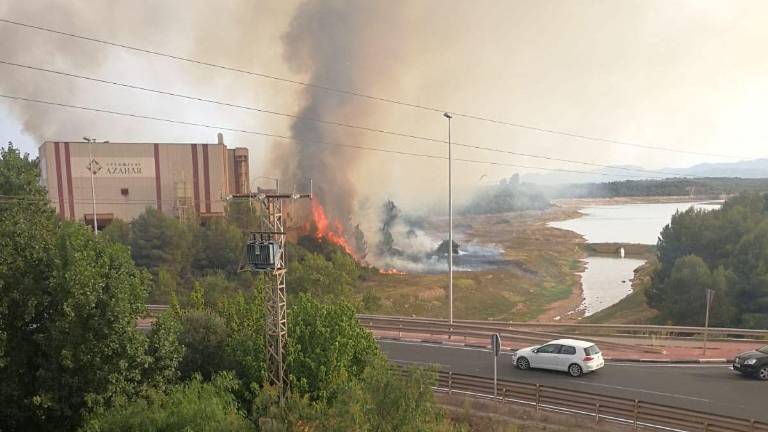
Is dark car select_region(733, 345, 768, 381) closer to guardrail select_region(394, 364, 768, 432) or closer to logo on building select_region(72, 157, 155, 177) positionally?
guardrail select_region(394, 364, 768, 432)

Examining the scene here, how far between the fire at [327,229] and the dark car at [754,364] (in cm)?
4325

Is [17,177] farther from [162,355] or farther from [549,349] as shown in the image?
[549,349]

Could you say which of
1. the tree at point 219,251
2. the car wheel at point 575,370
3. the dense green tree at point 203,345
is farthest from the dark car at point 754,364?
the tree at point 219,251

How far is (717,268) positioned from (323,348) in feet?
88.0

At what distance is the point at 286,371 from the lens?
39.5 ft

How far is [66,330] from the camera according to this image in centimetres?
1083

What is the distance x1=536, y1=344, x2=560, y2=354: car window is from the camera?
1524 cm

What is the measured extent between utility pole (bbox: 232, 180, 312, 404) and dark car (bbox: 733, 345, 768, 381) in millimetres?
12608

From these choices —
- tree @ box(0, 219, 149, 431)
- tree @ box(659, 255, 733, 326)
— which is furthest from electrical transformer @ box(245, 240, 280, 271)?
tree @ box(659, 255, 733, 326)

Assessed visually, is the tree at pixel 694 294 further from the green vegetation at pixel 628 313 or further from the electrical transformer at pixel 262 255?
the electrical transformer at pixel 262 255

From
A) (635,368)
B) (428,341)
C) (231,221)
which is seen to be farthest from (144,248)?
(635,368)

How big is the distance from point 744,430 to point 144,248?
1520 inches

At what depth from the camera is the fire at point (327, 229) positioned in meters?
56.8

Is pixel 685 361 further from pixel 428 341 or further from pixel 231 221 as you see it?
pixel 231 221
